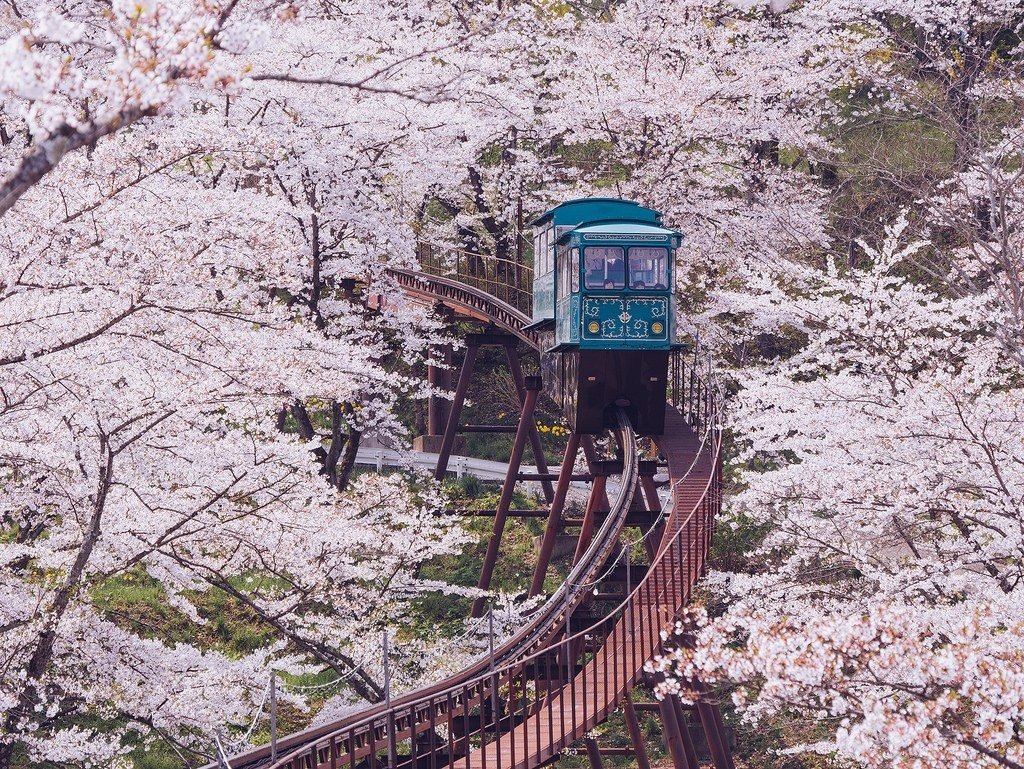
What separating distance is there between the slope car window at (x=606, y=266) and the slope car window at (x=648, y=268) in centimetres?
15

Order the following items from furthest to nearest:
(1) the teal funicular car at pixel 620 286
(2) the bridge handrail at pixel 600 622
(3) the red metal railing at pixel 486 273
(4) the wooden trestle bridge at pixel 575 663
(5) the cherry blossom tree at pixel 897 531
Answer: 1. (3) the red metal railing at pixel 486 273
2. (1) the teal funicular car at pixel 620 286
3. (4) the wooden trestle bridge at pixel 575 663
4. (2) the bridge handrail at pixel 600 622
5. (5) the cherry blossom tree at pixel 897 531

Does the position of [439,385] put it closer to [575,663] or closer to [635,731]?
[575,663]

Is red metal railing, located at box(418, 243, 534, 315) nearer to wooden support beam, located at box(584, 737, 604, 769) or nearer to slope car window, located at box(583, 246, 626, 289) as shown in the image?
slope car window, located at box(583, 246, 626, 289)

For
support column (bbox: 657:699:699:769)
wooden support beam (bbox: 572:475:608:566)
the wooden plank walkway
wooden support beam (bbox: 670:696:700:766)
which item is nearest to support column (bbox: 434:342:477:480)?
wooden support beam (bbox: 572:475:608:566)

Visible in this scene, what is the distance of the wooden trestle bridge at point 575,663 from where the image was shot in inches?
431

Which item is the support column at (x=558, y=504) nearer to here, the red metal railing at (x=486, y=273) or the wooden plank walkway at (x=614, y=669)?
the wooden plank walkway at (x=614, y=669)

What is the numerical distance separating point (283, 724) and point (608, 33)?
14.5 metres

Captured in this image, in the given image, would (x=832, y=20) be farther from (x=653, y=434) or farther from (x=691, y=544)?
(x=691, y=544)

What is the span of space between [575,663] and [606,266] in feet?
18.8

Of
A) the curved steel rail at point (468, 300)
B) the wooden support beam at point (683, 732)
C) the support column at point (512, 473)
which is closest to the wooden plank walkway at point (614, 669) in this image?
the wooden support beam at point (683, 732)

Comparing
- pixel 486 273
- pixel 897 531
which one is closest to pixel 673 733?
pixel 897 531

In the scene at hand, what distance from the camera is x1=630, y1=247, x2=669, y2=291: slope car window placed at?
16422mm

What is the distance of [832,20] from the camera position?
2622cm

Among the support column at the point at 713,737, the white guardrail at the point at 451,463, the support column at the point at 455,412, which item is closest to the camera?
the support column at the point at 713,737
